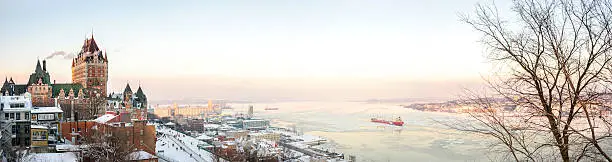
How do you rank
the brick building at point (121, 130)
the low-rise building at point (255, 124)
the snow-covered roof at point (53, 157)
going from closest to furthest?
1. the snow-covered roof at point (53, 157)
2. the brick building at point (121, 130)
3. the low-rise building at point (255, 124)

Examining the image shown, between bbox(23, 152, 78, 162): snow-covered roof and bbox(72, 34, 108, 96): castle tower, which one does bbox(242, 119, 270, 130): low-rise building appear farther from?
bbox(23, 152, 78, 162): snow-covered roof

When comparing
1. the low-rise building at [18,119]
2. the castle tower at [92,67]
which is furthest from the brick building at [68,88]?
the low-rise building at [18,119]

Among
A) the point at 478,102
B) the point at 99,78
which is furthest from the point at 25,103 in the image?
the point at 99,78

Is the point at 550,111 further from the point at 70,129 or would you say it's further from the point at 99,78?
the point at 99,78

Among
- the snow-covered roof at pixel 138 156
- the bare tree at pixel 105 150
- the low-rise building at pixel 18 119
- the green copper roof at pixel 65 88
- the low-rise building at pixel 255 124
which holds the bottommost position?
the low-rise building at pixel 255 124

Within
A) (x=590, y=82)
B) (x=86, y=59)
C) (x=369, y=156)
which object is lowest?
(x=369, y=156)

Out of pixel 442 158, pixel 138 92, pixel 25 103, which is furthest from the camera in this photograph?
pixel 138 92

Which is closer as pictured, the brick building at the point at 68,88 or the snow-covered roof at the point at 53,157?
the snow-covered roof at the point at 53,157

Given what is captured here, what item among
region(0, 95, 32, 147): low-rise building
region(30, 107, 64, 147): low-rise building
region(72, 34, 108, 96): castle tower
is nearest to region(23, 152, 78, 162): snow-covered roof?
region(0, 95, 32, 147): low-rise building

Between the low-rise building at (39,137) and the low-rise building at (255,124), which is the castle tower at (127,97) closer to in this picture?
the low-rise building at (39,137)
